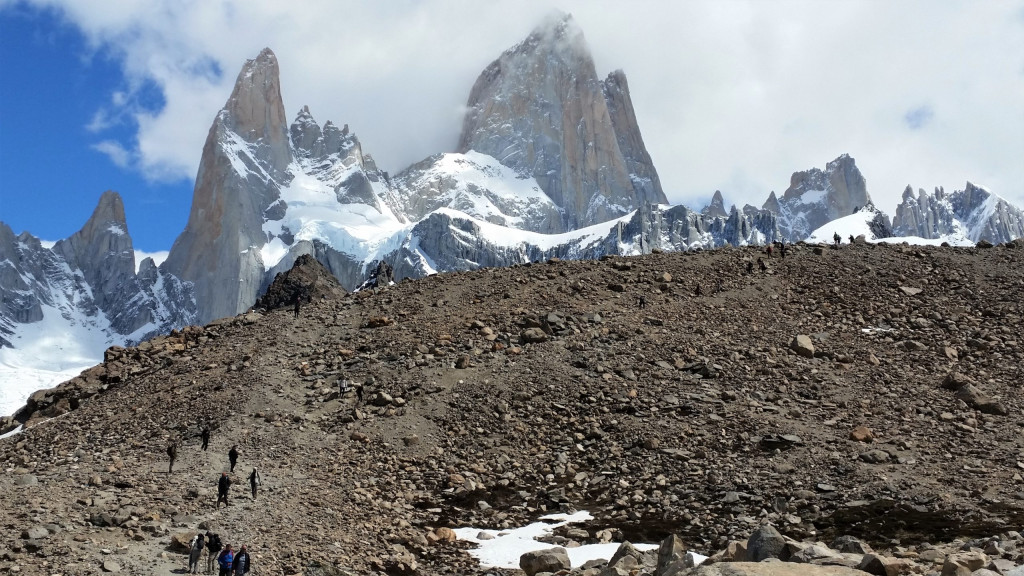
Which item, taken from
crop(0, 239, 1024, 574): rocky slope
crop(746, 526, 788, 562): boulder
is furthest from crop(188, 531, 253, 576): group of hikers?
crop(746, 526, 788, 562): boulder

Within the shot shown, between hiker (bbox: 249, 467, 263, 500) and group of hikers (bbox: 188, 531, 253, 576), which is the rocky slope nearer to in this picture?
hiker (bbox: 249, 467, 263, 500)

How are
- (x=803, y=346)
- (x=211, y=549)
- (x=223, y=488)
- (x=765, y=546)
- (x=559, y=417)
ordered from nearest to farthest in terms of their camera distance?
1. (x=765, y=546)
2. (x=211, y=549)
3. (x=223, y=488)
4. (x=559, y=417)
5. (x=803, y=346)

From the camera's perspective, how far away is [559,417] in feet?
109

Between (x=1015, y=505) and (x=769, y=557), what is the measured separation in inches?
424

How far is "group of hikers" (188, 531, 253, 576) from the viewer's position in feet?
71.0

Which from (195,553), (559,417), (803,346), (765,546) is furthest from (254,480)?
(803,346)

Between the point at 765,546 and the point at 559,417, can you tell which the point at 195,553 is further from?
the point at 559,417

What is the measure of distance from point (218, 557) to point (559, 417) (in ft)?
46.6

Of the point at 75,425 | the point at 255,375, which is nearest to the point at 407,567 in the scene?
the point at 255,375

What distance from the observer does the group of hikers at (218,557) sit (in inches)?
852

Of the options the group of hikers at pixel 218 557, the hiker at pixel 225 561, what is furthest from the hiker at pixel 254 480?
the hiker at pixel 225 561

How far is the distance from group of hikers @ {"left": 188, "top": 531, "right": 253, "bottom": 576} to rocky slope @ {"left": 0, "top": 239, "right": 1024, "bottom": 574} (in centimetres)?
85

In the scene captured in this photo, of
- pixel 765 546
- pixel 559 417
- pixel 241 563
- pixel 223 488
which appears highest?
pixel 559 417

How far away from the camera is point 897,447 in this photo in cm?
2973
